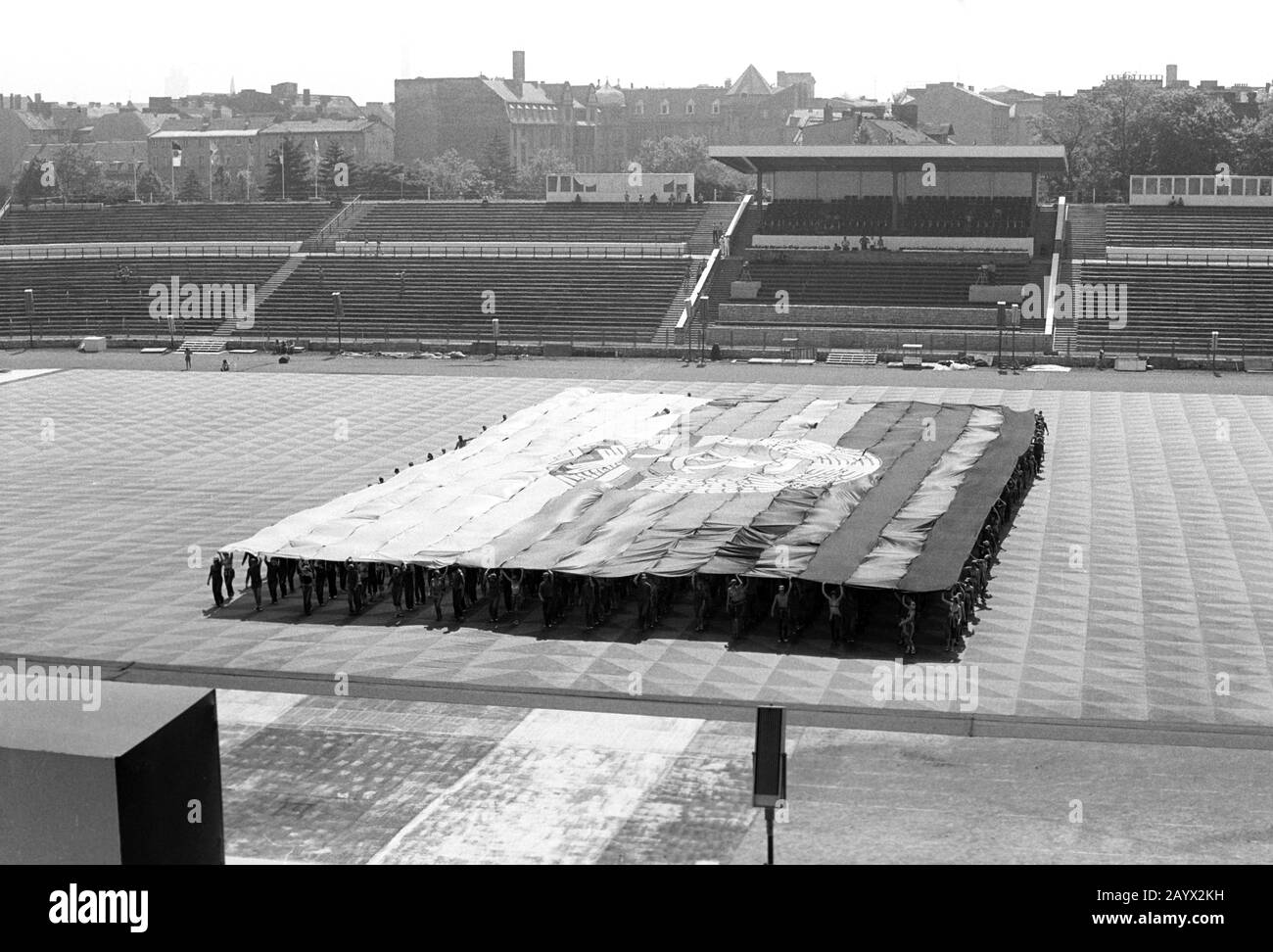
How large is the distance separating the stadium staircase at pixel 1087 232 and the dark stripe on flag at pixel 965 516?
48.7 meters

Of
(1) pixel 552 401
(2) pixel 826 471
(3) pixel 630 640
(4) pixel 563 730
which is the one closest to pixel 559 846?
(4) pixel 563 730

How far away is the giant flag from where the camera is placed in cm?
3019

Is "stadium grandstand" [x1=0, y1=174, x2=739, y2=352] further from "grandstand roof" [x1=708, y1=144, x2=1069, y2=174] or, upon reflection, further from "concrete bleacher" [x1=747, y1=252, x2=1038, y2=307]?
"grandstand roof" [x1=708, y1=144, x2=1069, y2=174]

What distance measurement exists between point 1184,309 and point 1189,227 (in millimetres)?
13726

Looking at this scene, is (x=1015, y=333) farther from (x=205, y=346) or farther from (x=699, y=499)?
(x=699, y=499)

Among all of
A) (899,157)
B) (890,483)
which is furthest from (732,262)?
(890,483)

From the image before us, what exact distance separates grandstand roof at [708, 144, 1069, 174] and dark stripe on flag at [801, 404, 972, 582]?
48.3 m

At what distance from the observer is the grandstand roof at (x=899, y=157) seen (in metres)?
92.5

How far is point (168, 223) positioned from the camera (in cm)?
10588

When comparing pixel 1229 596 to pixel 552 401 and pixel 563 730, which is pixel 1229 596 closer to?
pixel 563 730

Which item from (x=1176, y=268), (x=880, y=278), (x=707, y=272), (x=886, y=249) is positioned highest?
(x=886, y=249)

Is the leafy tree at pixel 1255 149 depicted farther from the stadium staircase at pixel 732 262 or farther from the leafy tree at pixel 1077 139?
the stadium staircase at pixel 732 262

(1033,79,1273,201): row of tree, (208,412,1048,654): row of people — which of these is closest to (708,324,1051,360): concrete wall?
(1033,79,1273,201): row of tree

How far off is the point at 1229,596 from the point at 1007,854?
15.5 m
